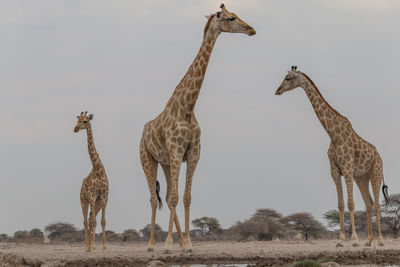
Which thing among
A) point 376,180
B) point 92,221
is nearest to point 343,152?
point 376,180

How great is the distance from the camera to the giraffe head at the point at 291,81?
14.8m

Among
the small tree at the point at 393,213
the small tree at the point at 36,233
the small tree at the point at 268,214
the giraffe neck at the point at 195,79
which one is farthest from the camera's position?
the small tree at the point at 36,233

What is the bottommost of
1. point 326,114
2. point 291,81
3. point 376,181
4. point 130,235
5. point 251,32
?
point 130,235

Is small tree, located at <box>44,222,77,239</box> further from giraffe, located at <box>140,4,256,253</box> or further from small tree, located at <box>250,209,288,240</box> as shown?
giraffe, located at <box>140,4,256,253</box>

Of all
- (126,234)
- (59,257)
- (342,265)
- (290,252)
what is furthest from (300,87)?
(126,234)

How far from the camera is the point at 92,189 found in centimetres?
1457

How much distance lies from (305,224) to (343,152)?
58.8 feet

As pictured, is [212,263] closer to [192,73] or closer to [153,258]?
[153,258]

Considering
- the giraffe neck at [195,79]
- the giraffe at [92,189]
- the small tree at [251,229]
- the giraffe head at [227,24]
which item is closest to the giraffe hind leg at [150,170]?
the giraffe neck at [195,79]

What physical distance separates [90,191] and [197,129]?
394cm

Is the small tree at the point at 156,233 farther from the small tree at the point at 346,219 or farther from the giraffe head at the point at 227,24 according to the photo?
the giraffe head at the point at 227,24

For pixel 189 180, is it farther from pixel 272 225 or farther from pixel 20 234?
pixel 20 234

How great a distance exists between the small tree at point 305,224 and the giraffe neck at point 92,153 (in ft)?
60.6

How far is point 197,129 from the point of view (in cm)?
1220
